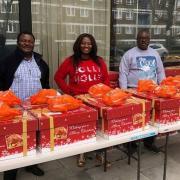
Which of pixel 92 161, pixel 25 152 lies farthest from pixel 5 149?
pixel 92 161

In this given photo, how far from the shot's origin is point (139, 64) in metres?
3.00

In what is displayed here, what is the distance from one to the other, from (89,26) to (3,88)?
54.7 inches

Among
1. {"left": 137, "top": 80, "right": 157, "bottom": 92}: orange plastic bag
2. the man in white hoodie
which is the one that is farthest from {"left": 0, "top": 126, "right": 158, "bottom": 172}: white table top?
the man in white hoodie

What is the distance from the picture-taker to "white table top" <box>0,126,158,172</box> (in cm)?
156

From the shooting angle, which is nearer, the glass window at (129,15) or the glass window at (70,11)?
the glass window at (70,11)

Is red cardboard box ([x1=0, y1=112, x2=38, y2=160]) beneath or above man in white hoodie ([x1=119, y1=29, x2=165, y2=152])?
beneath

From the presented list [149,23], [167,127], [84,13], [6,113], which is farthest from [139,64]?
[6,113]

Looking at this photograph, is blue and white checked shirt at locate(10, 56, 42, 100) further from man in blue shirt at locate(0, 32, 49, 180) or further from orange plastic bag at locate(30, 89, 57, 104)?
orange plastic bag at locate(30, 89, 57, 104)

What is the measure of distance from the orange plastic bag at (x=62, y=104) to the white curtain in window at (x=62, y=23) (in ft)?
4.84

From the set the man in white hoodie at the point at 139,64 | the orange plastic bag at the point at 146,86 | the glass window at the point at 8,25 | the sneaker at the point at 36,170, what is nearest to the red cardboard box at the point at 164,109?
the orange plastic bag at the point at 146,86

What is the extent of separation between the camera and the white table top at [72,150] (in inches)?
61.6

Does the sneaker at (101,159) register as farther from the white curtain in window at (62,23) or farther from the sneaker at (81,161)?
the white curtain in window at (62,23)

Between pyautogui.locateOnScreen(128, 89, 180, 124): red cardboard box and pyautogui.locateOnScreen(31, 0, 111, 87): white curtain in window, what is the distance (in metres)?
1.40

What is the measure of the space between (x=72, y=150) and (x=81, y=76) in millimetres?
1118
